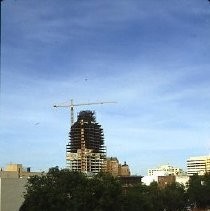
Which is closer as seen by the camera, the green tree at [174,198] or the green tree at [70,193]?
the green tree at [70,193]

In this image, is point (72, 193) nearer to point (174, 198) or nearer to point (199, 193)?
point (174, 198)

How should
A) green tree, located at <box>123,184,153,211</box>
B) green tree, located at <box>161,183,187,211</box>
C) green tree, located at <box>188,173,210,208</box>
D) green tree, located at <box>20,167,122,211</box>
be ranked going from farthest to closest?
green tree, located at <box>188,173,210,208</box>
green tree, located at <box>161,183,187,211</box>
green tree, located at <box>123,184,153,211</box>
green tree, located at <box>20,167,122,211</box>

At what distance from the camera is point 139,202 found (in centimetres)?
10450

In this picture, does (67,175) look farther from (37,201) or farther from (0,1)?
(0,1)

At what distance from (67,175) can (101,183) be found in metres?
5.36

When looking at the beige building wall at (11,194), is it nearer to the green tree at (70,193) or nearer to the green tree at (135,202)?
the green tree at (70,193)

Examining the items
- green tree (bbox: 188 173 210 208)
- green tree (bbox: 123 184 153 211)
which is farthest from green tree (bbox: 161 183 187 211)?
green tree (bbox: 123 184 153 211)

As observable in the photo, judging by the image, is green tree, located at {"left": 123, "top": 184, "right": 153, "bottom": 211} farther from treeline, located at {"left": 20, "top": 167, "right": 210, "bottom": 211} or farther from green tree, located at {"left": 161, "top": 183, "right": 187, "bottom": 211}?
green tree, located at {"left": 161, "top": 183, "right": 187, "bottom": 211}

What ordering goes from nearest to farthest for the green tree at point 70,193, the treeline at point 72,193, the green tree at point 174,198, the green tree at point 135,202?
1. the green tree at point 70,193
2. the treeline at point 72,193
3. the green tree at point 135,202
4. the green tree at point 174,198

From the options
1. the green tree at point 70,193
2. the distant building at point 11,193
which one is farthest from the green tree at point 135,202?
the distant building at point 11,193

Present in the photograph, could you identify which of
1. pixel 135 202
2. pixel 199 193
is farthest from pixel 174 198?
pixel 135 202

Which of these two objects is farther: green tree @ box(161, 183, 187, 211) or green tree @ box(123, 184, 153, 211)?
green tree @ box(161, 183, 187, 211)

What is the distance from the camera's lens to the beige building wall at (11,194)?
9331 centimetres

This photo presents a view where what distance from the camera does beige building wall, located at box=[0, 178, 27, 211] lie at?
93312 millimetres
